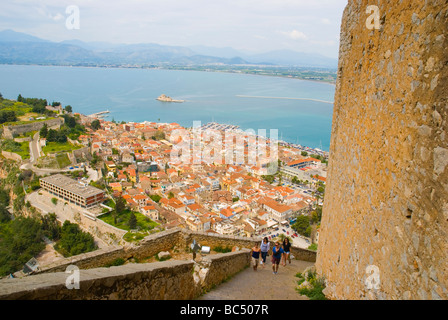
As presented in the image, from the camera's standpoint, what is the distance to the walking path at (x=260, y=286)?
3602 mm

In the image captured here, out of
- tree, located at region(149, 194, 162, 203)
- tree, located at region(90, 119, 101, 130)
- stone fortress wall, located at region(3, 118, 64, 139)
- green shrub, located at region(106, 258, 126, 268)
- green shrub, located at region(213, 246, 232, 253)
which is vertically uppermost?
green shrub, located at region(106, 258, 126, 268)

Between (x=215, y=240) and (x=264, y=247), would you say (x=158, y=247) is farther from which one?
(x=264, y=247)

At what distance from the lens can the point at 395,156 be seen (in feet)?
5.63

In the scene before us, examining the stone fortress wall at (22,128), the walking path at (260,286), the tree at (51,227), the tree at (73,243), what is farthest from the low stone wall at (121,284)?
the stone fortress wall at (22,128)

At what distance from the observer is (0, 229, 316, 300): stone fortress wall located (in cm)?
167

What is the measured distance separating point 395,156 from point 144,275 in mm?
1926

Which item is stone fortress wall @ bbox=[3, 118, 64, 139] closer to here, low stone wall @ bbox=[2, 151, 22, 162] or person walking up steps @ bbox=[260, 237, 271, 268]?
low stone wall @ bbox=[2, 151, 22, 162]

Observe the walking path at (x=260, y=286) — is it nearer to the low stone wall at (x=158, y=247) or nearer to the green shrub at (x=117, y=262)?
the low stone wall at (x=158, y=247)

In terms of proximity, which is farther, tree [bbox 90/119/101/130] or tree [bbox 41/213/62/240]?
tree [bbox 90/119/101/130]

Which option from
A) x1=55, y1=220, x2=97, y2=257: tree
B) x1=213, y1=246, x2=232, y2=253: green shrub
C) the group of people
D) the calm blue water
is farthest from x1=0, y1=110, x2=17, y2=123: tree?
the group of people

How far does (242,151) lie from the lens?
3994 cm

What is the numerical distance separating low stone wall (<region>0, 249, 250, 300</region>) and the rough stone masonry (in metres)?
1.50
